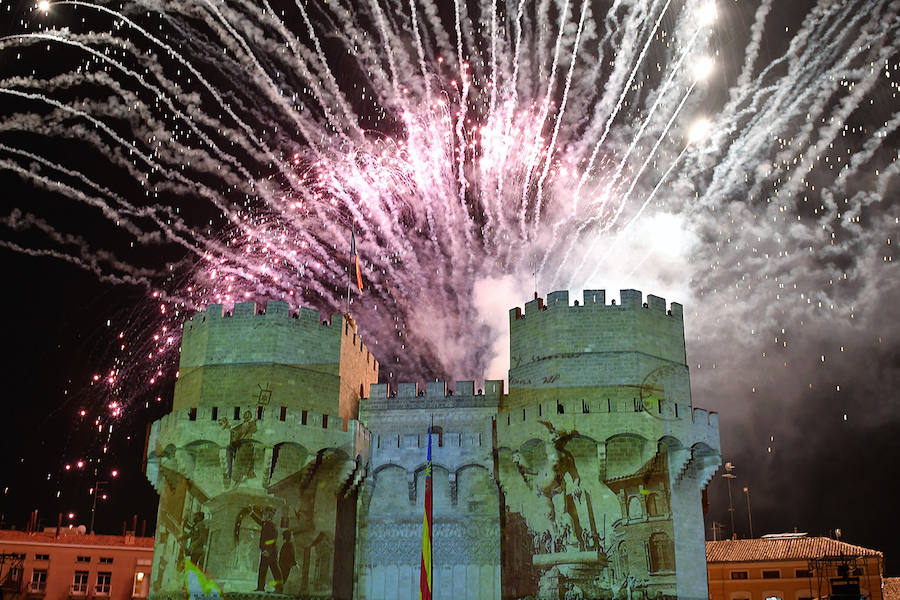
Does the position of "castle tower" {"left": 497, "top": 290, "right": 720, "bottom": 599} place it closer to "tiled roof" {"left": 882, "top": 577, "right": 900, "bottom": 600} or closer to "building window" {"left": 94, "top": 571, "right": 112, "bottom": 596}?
"tiled roof" {"left": 882, "top": 577, "right": 900, "bottom": 600}

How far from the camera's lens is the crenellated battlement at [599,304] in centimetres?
3064

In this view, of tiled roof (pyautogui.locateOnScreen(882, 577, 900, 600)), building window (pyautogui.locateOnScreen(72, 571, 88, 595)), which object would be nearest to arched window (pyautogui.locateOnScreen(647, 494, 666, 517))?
tiled roof (pyautogui.locateOnScreen(882, 577, 900, 600))

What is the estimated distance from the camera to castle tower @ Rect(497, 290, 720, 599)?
1101 inches

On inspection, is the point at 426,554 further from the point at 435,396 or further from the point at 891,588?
the point at 891,588

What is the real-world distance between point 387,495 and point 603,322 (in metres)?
9.39

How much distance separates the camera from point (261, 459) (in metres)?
29.8

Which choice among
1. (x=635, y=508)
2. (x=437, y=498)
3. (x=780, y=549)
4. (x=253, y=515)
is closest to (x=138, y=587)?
(x=253, y=515)

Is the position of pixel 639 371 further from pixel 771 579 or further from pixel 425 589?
pixel 771 579

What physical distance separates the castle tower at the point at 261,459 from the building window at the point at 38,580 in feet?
84.4

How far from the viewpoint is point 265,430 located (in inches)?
1168

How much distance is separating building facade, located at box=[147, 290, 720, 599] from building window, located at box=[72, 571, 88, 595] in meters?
25.6

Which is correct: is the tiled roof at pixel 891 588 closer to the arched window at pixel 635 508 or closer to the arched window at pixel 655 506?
the arched window at pixel 655 506

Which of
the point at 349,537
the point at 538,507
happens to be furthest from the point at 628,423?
the point at 349,537

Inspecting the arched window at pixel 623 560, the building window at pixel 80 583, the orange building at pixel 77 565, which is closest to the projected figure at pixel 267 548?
the arched window at pixel 623 560
